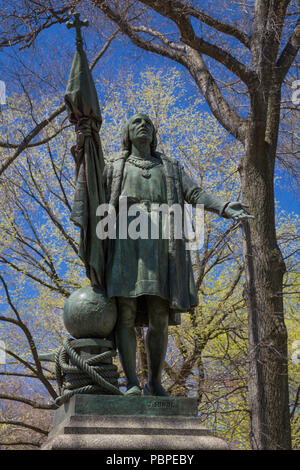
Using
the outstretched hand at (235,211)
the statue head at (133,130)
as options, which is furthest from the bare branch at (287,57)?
the outstretched hand at (235,211)

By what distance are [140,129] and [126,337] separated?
1827 millimetres

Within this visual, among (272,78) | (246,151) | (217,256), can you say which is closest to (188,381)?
(217,256)

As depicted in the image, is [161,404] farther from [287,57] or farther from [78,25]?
[287,57]

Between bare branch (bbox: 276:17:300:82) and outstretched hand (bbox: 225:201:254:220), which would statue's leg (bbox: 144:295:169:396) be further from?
bare branch (bbox: 276:17:300:82)

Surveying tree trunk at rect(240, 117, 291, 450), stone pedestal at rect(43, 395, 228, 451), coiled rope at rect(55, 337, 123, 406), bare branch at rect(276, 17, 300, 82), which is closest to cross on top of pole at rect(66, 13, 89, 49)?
coiled rope at rect(55, 337, 123, 406)

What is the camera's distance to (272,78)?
10.3 m

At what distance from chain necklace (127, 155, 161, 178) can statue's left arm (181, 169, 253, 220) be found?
304 mm

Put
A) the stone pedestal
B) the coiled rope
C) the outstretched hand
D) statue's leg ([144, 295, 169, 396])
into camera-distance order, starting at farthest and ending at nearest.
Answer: the outstretched hand, statue's leg ([144, 295, 169, 396]), the coiled rope, the stone pedestal

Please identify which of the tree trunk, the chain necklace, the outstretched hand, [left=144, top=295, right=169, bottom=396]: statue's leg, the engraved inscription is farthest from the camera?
the tree trunk

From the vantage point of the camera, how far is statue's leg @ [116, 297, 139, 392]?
500cm

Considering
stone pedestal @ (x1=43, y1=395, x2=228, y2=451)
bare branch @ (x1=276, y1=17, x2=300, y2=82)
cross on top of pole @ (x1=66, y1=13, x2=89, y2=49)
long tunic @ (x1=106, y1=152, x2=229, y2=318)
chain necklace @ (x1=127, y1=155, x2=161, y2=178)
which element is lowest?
stone pedestal @ (x1=43, y1=395, x2=228, y2=451)

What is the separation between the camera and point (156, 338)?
5.09 metres

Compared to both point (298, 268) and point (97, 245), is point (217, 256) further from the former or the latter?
point (97, 245)

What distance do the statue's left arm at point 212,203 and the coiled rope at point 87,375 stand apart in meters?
1.50
